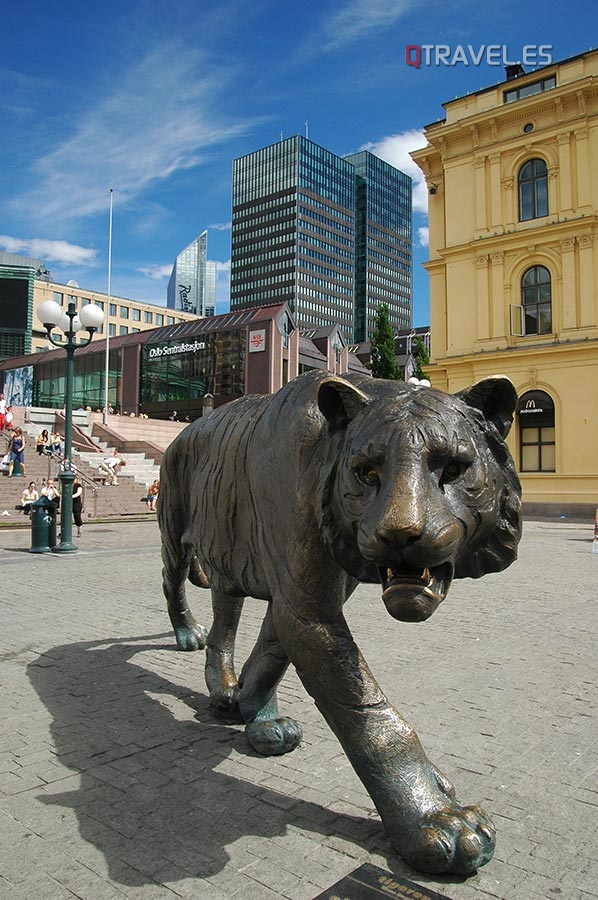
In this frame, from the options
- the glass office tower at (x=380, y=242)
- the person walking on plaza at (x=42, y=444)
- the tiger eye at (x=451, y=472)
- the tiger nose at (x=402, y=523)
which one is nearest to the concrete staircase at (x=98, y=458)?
the person walking on plaza at (x=42, y=444)

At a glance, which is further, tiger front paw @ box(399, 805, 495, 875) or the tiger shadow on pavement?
the tiger shadow on pavement

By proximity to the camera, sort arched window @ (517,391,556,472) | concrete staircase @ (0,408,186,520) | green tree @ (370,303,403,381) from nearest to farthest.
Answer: concrete staircase @ (0,408,186,520), green tree @ (370,303,403,381), arched window @ (517,391,556,472)

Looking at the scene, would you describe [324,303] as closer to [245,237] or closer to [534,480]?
[245,237]

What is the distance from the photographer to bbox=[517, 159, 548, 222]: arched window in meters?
26.3

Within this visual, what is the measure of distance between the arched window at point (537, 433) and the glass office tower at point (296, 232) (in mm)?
104148

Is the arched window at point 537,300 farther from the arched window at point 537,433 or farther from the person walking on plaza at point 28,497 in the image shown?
the person walking on plaza at point 28,497

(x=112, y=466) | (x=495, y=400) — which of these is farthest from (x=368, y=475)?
(x=112, y=466)

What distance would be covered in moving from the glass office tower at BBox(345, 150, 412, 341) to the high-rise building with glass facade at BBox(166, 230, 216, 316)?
40.0 metres

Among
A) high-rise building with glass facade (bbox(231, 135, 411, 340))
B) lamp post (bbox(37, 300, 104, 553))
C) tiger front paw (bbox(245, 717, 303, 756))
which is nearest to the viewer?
tiger front paw (bbox(245, 717, 303, 756))

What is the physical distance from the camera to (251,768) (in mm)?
3209

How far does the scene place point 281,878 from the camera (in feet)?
7.52

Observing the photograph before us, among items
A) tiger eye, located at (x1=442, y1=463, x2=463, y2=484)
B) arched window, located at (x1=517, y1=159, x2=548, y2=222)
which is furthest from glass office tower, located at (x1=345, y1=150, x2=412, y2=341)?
tiger eye, located at (x1=442, y1=463, x2=463, y2=484)

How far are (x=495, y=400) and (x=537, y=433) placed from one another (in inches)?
988

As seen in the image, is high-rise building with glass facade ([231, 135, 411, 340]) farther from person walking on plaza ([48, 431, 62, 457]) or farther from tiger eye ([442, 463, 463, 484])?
tiger eye ([442, 463, 463, 484])
